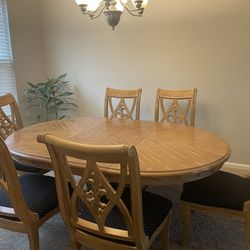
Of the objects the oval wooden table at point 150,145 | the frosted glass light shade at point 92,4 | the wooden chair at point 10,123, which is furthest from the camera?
the wooden chair at point 10,123

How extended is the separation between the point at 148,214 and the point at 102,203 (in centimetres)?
33

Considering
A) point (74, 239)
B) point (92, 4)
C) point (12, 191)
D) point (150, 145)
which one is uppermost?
point (92, 4)

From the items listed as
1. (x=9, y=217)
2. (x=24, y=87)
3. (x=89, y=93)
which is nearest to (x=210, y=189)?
(x=9, y=217)

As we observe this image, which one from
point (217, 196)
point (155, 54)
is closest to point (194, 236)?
point (217, 196)

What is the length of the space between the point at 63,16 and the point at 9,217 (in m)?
3.04

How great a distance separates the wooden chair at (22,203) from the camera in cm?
154

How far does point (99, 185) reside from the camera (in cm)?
133

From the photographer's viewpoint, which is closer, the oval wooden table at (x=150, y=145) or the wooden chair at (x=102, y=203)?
the wooden chair at (x=102, y=203)

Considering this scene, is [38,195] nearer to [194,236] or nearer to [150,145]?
[150,145]

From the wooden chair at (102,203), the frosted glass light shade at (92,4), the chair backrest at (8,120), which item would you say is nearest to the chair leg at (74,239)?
the wooden chair at (102,203)

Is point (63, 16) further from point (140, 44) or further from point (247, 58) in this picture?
point (247, 58)

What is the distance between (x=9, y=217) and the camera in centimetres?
171

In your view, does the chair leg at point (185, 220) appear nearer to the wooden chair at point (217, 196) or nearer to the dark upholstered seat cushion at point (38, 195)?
the wooden chair at point (217, 196)

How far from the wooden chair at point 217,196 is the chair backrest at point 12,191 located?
3.28ft
